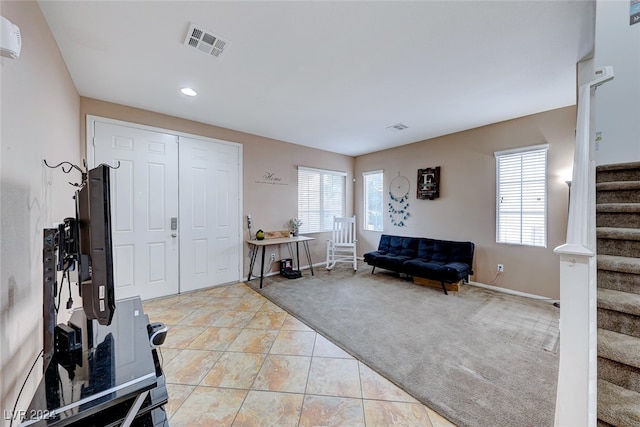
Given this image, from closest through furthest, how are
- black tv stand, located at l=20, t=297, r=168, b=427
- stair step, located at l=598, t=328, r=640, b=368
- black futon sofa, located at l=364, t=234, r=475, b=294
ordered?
black tv stand, located at l=20, t=297, r=168, b=427, stair step, located at l=598, t=328, r=640, b=368, black futon sofa, located at l=364, t=234, r=475, b=294

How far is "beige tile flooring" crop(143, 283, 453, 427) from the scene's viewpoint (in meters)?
1.52

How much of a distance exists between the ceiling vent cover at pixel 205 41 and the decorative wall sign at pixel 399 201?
394 centimetres

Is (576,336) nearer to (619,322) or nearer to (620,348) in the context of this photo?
(620,348)

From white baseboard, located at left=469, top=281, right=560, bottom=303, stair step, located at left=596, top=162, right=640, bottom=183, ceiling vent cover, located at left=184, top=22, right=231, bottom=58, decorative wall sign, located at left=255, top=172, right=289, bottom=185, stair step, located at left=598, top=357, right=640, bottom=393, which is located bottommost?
white baseboard, located at left=469, top=281, right=560, bottom=303

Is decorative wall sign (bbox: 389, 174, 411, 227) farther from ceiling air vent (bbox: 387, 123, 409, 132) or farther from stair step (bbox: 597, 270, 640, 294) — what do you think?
stair step (bbox: 597, 270, 640, 294)

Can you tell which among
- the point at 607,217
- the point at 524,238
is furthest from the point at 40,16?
the point at 524,238

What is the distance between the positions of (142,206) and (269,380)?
278 cm

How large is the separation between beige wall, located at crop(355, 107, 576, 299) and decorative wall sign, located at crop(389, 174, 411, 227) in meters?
0.12

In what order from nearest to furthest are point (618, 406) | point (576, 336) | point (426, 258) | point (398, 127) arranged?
point (576, 336), point (618, 406), point (398, 127), point (426, 258)

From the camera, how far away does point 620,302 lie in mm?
1335

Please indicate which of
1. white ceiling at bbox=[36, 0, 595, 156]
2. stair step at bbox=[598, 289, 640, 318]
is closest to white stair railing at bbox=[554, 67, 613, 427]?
stair step at bbox=[598, 289, 640, 318]

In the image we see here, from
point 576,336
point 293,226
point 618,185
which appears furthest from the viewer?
point 293,226

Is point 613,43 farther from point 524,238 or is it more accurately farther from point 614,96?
point 524,238

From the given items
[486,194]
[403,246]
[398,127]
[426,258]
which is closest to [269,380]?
[426,258]
